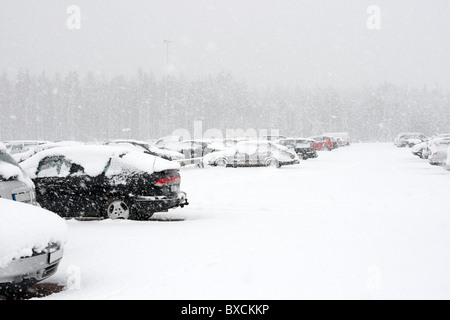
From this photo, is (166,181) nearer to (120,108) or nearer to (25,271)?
(25,271)

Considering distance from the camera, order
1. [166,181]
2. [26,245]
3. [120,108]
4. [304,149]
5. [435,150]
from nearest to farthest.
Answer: [26,245], [166,181], [435,150], [304,149], [120,108]

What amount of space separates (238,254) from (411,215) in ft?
17.2

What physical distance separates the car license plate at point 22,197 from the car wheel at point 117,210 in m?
2.86

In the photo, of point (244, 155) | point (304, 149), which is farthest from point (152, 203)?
point (304, 149)

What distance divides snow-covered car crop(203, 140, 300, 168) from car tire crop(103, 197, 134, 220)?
1694 cm

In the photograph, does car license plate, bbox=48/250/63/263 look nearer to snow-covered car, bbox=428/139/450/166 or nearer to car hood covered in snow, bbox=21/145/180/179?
car hood covered in snow, bbox=21/145/180/179

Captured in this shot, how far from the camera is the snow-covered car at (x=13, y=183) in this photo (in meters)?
7.31

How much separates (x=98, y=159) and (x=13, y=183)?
129 inches

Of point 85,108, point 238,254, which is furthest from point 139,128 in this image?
point 238,254

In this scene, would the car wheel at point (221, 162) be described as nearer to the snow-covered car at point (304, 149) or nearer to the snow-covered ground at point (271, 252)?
the snow-covered car at point (304, 149)

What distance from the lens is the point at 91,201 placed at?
10383 mm

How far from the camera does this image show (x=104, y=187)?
10.4m
